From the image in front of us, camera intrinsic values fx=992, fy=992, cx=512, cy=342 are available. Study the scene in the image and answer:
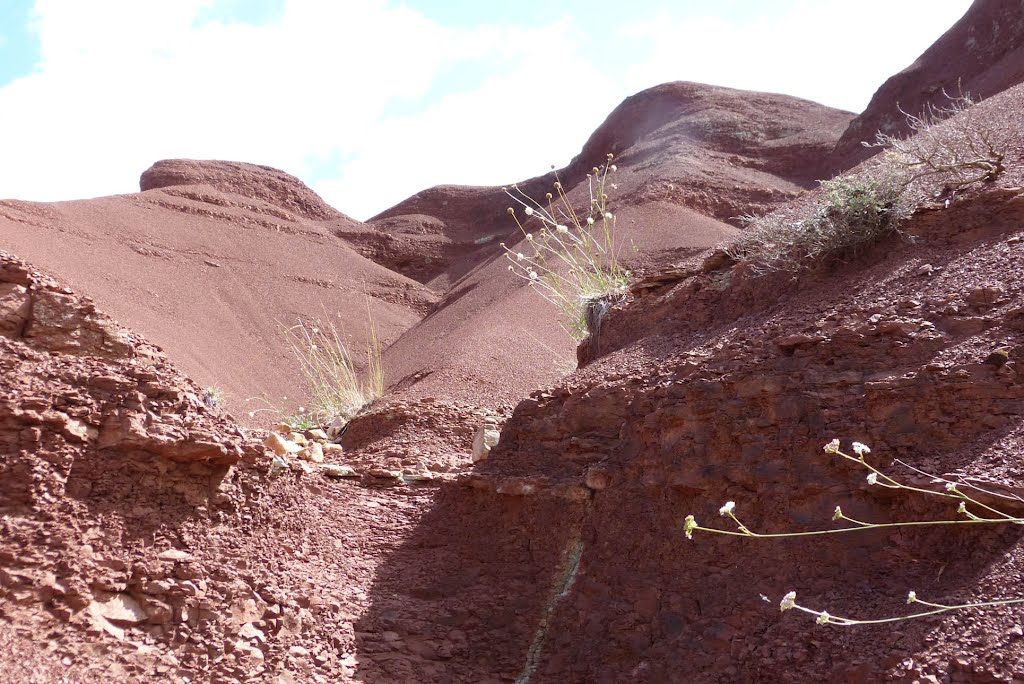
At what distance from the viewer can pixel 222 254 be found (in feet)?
70.5

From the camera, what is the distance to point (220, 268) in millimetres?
20812

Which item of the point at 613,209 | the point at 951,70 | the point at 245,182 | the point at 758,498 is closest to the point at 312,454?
the point at 758,498

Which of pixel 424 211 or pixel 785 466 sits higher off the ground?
pixel 424 211

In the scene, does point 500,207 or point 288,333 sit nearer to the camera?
point 288,333

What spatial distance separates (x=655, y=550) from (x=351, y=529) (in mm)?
1822

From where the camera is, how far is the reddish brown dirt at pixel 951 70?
52.2ft

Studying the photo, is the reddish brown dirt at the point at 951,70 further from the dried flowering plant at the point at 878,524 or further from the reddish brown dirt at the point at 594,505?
the dried flowering plant at the point at 878,524

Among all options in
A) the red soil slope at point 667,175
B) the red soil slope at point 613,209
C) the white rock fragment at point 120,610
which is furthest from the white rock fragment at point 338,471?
the red soil slope at point 667,175

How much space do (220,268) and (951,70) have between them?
14775 millimetres

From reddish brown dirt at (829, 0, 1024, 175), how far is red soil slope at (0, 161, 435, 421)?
1042 centimetres

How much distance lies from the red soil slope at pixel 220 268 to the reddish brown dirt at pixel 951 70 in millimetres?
10424

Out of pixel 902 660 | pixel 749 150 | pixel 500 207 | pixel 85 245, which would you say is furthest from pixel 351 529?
pixel 500 207

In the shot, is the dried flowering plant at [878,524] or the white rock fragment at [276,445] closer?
the dried flowering plant at [878,524]

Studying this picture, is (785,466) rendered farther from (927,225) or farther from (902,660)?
(927,225)
